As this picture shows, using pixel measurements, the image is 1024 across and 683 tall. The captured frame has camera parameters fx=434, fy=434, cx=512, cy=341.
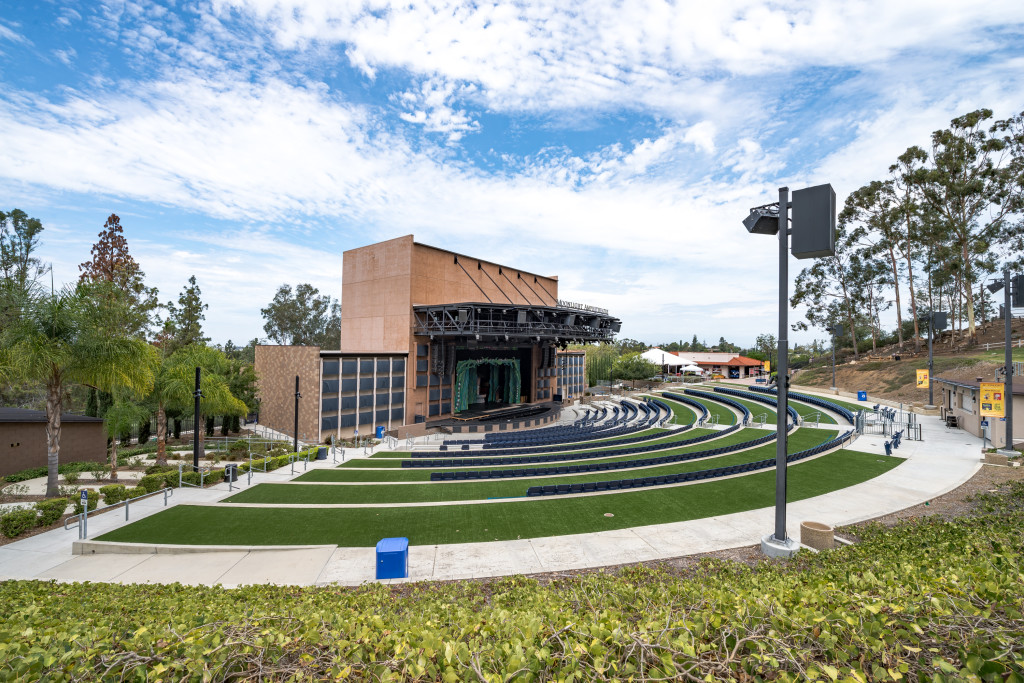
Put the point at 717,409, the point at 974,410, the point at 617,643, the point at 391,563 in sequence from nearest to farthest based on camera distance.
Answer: the point at 617,643 → the point at 391,563 → the point at 974,410 → the point at 717,409

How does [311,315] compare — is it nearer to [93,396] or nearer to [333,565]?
[93,396]

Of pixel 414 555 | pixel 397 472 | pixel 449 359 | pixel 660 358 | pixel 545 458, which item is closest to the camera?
pixel 414 555

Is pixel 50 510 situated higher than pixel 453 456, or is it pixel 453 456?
pixel 50 510

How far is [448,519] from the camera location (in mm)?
14922

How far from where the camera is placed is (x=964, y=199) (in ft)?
164

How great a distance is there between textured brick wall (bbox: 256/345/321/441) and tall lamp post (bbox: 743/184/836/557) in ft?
96.9

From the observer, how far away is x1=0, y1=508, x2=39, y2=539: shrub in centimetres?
1350

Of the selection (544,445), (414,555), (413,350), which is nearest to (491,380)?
(413,350)

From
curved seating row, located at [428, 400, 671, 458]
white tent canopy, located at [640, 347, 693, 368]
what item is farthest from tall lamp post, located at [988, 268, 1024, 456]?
white tent canopy, located at [640, 347, 693, 368]

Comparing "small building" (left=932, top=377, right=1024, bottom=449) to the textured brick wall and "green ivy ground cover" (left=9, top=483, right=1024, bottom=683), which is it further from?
the textured brick wall

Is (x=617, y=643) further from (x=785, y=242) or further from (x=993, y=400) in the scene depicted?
(x=993, y=400)

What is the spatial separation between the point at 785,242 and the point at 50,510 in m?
24.0

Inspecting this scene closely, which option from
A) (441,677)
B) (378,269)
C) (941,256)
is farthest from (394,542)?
(941,256)

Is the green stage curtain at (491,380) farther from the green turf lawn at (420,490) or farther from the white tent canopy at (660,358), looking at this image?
the white tent canopy at (660,358)
